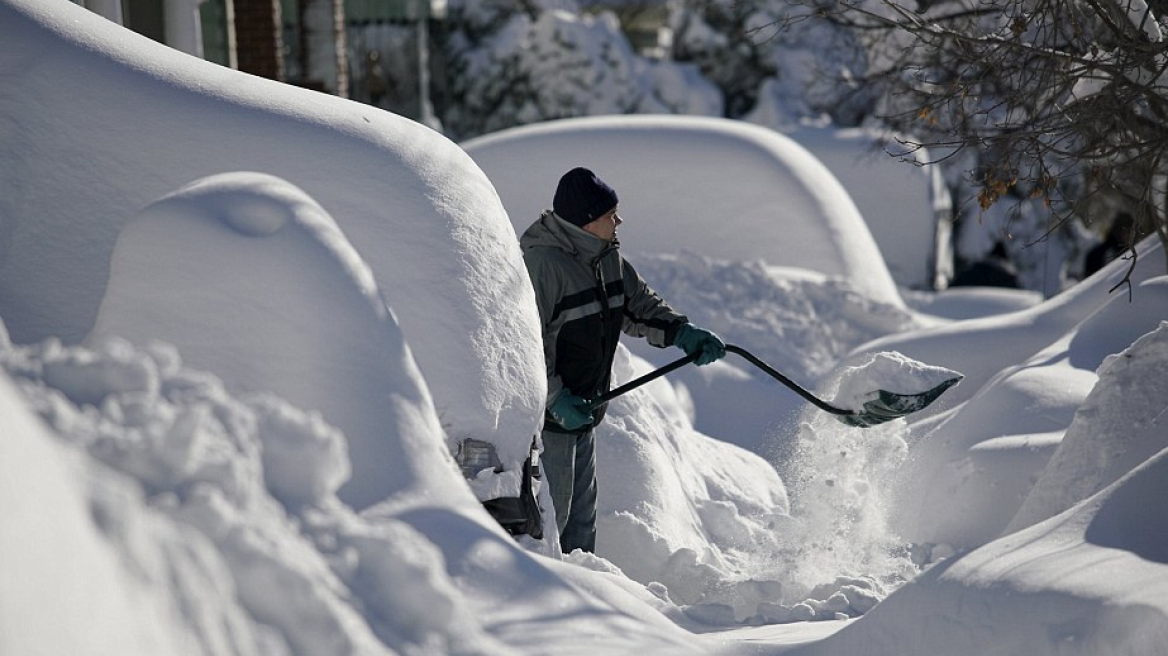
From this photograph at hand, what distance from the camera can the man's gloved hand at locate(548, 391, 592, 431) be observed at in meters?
4.55

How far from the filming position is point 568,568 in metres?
3.20

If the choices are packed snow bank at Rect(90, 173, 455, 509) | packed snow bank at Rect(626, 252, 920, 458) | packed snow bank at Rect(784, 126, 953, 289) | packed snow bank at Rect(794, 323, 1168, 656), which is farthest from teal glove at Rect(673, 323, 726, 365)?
packed snow bank at Rect(784, 126, 953, 289)

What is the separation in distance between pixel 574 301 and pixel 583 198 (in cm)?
37

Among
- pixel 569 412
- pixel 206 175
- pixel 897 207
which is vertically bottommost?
pixel 897 207

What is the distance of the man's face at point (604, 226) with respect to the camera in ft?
15.4

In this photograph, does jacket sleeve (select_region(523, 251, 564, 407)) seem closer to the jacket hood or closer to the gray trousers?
the jacket hood

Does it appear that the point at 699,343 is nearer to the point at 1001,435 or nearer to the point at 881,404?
the point at 881,404

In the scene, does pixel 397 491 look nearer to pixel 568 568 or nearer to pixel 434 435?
pixel 434 435

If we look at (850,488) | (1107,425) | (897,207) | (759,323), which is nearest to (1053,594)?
(1107,425)

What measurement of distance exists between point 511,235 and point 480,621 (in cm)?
184

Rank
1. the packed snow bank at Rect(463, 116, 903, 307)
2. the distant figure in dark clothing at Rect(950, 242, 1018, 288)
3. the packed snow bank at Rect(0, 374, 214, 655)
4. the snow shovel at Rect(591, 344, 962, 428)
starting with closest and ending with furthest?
the packed snow bank at Rect(0, 374, 214, 655), the snow shovel at Rect(591, 344, 962, 428), the packed snow bank at Rect(463, 116, 903, 307), the distant figure in dark clothing at Rect(950, 242, 1018, 288)

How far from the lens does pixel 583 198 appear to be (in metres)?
4.65

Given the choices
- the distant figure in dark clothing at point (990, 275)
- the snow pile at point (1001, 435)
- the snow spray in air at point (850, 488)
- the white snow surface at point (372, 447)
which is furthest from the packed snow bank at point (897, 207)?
the snow spray in air at point (850, 488)

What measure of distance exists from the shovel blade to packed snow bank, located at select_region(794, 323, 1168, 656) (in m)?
2.00
